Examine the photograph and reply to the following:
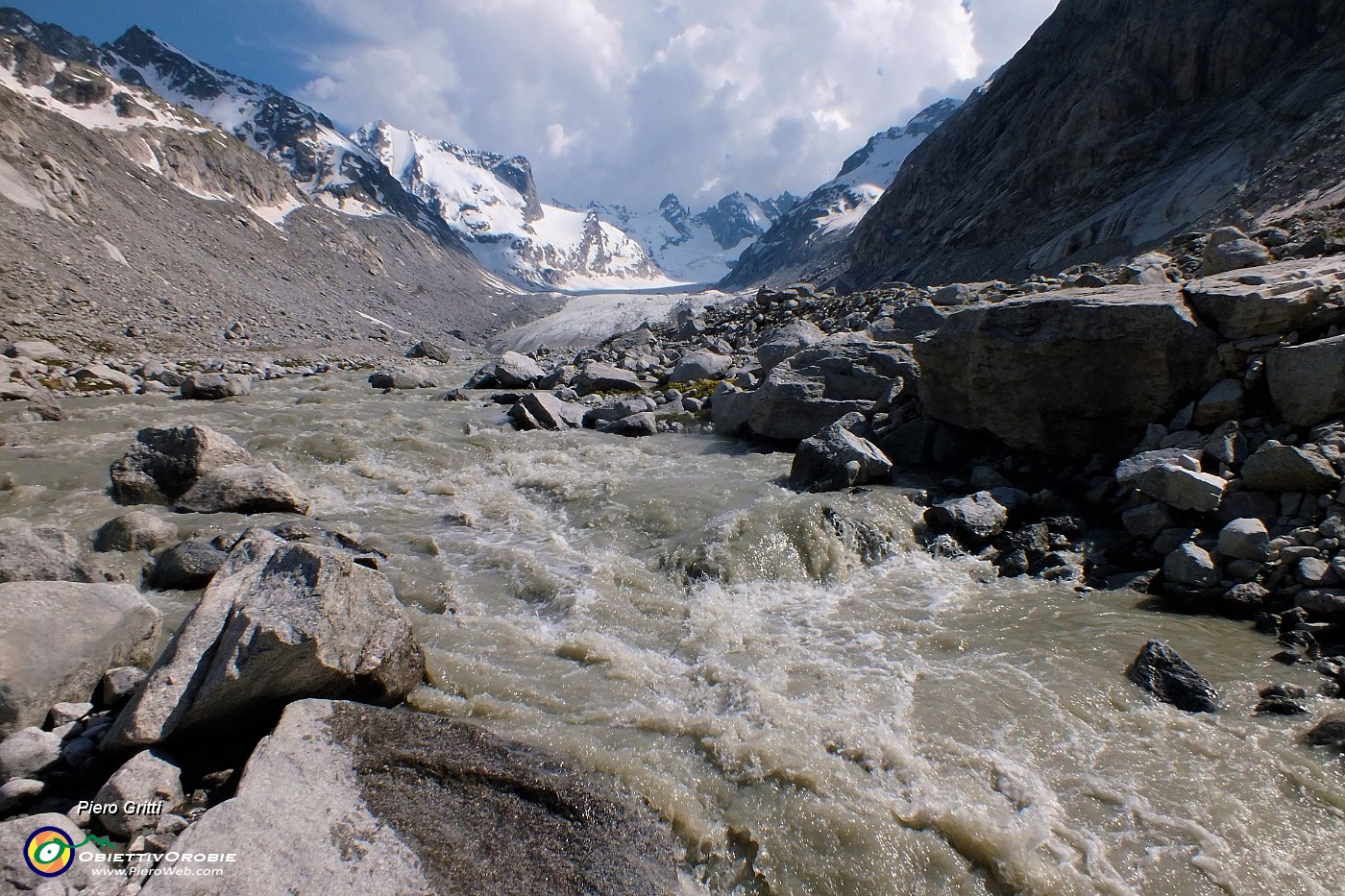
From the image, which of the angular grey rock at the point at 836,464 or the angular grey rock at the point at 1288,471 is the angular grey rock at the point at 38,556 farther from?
the angular grey rock at the point at 1288,471

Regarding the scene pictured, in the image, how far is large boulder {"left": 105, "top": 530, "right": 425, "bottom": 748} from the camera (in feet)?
12.7

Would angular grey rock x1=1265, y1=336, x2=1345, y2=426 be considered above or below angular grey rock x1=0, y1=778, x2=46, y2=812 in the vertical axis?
above

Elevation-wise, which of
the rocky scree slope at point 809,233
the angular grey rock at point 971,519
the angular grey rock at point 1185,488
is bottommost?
the angular grey rock at point 971,519

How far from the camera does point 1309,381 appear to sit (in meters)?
6.94

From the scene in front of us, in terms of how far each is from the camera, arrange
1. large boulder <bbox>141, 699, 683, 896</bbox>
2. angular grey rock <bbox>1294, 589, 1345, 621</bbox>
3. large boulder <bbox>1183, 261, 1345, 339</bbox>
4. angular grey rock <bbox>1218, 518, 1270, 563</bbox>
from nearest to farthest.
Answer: large boulder <bbox>141, 699, 683, 896</bbox> → angular grey rock <bbox>1294, 589, 1345, 621</bbox> → angular grey rock <bbox>1218, 518, 1270, 563</bbox> → large boulder <bbox>1183, 261, 1345, 339</bbox>

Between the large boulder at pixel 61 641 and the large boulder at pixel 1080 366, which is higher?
the large boulder at pixel 1080 366

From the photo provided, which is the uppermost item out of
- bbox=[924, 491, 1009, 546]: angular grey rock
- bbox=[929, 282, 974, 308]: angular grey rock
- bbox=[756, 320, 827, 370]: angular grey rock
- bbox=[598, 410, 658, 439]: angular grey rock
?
bbox=[929, 282, 974, 308]: angular grey rock

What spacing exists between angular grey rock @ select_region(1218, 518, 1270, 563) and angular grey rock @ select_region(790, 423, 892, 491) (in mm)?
4314

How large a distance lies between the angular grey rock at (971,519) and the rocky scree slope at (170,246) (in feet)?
103

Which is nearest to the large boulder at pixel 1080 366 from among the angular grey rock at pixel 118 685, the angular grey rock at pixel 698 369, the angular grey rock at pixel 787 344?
the angular grey rock at pixel 787 344

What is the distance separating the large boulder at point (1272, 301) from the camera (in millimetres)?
7547

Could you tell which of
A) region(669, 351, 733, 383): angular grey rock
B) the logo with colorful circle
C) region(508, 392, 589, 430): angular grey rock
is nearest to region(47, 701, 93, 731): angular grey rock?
the logo with colorful circle

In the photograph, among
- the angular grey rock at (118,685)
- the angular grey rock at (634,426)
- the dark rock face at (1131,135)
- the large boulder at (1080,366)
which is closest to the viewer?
the angular grey rock at (118,685)

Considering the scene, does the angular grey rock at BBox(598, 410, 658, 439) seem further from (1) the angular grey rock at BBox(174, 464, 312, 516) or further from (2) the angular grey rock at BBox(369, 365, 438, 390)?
(2) the angular grey rock at BBox(369, 365, 438, 390)
